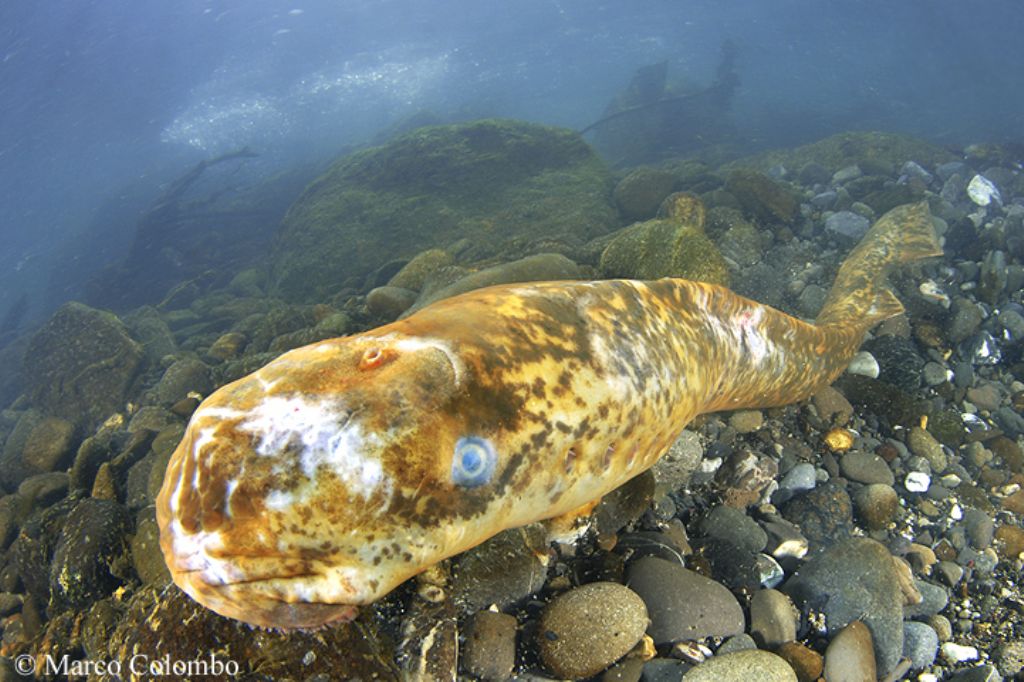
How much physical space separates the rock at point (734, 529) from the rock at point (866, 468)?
1152mm

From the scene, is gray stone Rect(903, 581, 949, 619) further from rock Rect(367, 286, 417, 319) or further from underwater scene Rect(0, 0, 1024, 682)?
rock Rect(367, 286, 417, 319)

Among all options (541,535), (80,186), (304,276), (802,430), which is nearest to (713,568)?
(541,535)

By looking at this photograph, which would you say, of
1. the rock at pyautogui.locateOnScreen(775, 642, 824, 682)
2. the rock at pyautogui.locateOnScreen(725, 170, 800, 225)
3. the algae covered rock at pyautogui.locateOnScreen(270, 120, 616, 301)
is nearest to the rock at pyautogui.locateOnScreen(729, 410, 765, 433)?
the rock at pyautogui.locateOnScreen(775, 642, 824, 682)

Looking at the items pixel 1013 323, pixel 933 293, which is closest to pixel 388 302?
pixel 933 293

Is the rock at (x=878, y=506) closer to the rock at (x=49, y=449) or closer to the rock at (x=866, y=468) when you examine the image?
the rock at (x=866, y=468)

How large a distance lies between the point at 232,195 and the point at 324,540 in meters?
33.3

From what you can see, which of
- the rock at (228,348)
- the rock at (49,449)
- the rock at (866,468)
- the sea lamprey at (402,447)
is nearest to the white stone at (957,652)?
the rock at (866,468)

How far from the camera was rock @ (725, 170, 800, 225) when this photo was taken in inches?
296

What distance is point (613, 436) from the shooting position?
7.30 feet

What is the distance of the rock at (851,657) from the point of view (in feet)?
8.41

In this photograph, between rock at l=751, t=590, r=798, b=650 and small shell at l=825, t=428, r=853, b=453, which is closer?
rock at l=751, t=590, r=798, b=650

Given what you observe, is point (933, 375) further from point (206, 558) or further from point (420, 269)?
point (206, 558)

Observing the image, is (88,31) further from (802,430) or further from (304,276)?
(802,430)

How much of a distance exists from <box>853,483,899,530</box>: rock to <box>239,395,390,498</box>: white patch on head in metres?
3.66
